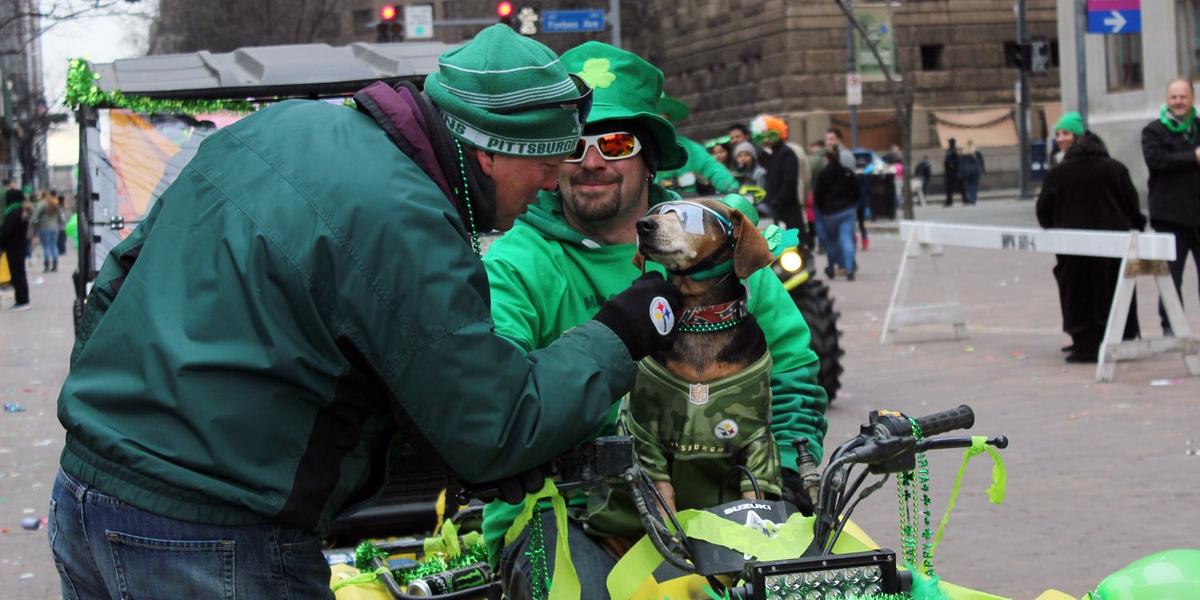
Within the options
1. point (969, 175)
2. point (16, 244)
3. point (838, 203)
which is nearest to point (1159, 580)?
point (838, 203)

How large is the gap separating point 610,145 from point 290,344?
6.00ft

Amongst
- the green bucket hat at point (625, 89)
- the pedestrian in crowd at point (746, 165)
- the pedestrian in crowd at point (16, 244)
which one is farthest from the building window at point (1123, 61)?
the green bucket hat at point (625, 89)

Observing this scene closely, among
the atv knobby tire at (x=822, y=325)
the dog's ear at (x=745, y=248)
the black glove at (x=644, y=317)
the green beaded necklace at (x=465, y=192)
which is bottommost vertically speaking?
the atv knobby tire at (x=822, y=325)

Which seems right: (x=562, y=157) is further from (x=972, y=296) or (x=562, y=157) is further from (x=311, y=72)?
(x=972, y=296)

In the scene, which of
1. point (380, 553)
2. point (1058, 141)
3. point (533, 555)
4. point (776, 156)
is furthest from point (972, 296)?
point (533, 555)

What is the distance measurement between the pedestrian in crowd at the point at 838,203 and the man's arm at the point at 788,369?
15560 mm

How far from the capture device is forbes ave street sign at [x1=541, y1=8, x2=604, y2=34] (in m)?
29.9

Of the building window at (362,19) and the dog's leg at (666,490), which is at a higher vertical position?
the building window at (362,19)

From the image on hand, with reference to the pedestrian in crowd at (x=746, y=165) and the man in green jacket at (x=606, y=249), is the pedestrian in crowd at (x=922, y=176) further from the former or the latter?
the man in green jacket at (x=606, y=249)

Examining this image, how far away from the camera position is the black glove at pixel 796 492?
371cm

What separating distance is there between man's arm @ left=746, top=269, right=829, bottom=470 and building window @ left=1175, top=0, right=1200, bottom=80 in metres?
25.9

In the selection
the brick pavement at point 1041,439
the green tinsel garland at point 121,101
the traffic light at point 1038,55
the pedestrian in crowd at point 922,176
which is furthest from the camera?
the pedestrian in crowd at point 922,176

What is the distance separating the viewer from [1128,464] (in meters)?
7.72

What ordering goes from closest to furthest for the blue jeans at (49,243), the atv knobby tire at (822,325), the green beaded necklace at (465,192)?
the green beaded necklace at (465,192) → the atv knobby tire at (822,325) → the blue jeans at (49,243)
